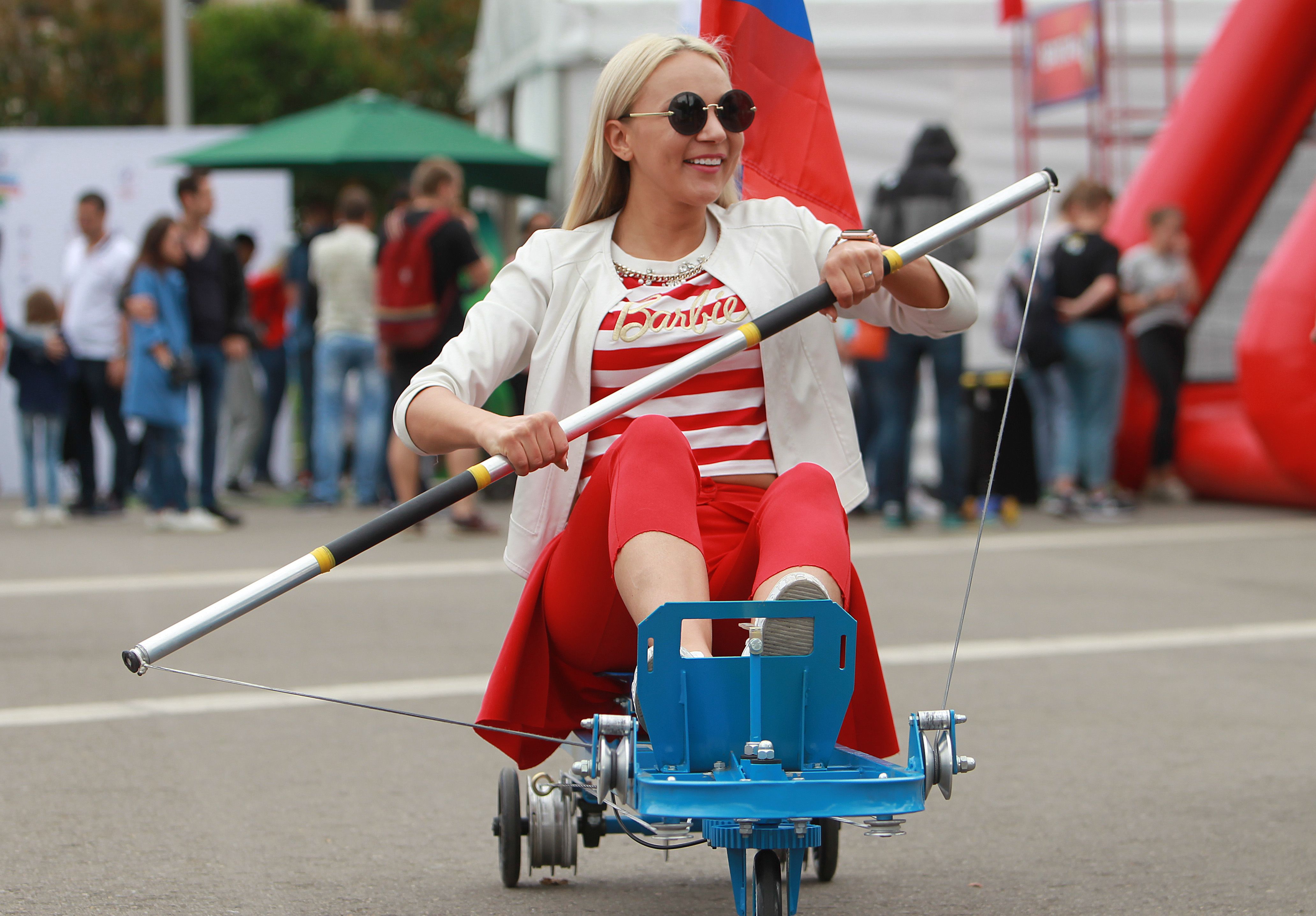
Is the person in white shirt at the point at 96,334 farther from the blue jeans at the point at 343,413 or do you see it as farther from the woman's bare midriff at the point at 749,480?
the woman's bare midriff at the point at 749,480

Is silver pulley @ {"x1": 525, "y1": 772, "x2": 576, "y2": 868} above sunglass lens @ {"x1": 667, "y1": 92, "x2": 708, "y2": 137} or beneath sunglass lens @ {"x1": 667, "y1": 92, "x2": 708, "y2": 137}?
beneath

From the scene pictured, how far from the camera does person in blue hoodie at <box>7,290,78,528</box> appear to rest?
10367 millimetres

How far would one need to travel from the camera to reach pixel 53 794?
4.14 meters

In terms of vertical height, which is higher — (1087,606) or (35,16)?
(35,16)

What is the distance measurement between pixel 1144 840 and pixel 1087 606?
330 cm

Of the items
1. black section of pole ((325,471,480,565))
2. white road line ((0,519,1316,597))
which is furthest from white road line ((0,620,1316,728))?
black section of pole ((325,471,480,565))

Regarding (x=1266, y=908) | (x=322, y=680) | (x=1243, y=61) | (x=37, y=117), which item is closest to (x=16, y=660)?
(x=322, y=680)

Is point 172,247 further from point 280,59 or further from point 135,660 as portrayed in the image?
point 280,59

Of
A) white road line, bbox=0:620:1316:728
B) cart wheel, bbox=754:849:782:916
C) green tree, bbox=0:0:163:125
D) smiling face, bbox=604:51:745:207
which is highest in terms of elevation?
green tree, bbox=0:0:163:125

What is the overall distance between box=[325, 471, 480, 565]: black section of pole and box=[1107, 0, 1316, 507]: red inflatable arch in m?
7.78

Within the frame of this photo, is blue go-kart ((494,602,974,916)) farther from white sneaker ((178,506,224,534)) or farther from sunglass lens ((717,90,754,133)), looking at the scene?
white sneaker ((178,506,224,534))

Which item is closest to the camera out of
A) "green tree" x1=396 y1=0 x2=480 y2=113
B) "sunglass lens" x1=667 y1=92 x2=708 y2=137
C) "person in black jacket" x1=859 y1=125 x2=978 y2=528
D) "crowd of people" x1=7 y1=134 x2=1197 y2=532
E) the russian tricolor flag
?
"sunglass lens" x1=667 y1=92 x2=708 y2=137

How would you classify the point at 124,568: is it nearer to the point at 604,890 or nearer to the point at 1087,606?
the point at 1087,606

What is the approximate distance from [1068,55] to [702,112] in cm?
916
